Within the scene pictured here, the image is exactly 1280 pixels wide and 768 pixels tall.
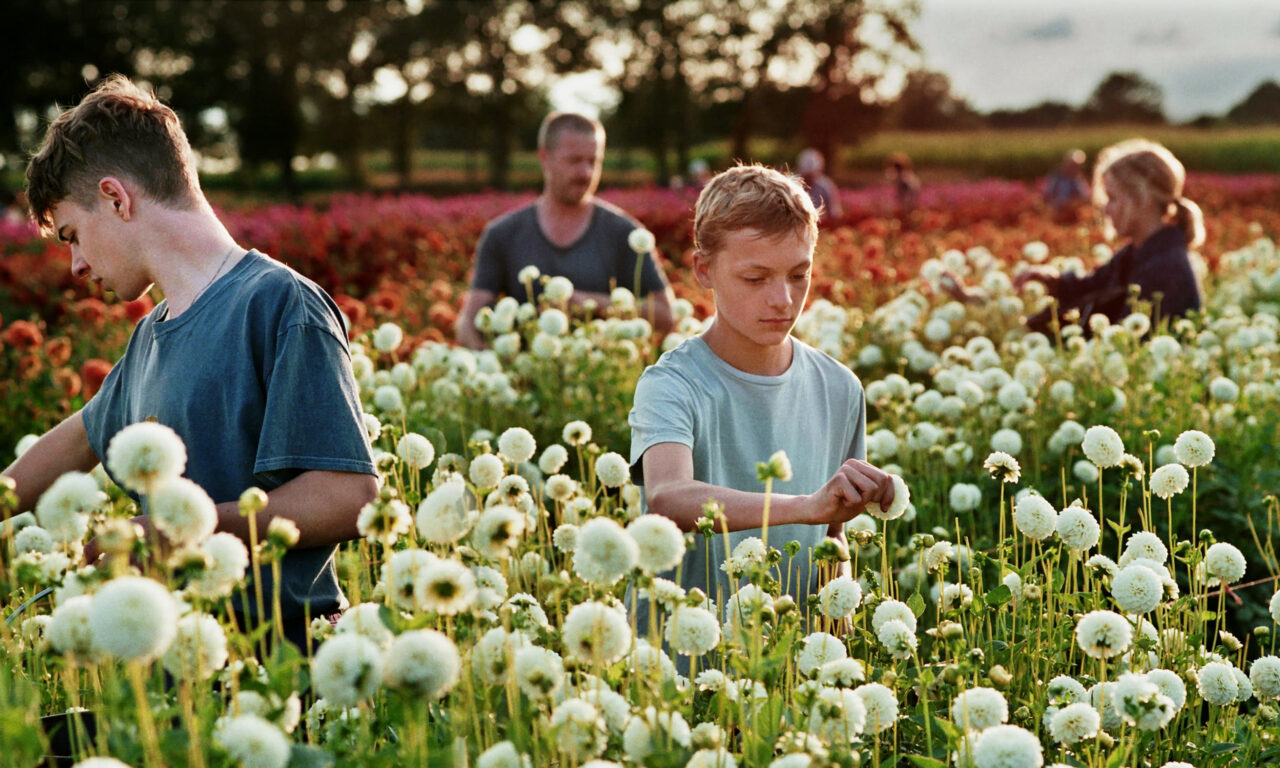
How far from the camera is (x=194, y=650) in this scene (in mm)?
1637

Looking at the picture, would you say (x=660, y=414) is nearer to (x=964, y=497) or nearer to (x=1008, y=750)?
(x=1008, y=750)

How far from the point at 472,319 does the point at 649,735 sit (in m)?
4.85

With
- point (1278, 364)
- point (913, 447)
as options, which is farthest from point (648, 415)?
point (1278, 364)

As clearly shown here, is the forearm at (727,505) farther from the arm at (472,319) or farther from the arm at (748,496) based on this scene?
the arm at (472,319)

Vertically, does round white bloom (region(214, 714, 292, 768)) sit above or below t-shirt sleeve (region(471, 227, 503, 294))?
below

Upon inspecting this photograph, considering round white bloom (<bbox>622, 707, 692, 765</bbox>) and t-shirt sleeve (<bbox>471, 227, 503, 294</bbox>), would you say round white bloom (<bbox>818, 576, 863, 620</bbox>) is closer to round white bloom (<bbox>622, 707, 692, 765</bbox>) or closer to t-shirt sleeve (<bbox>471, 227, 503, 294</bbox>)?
round white bloom (<bbox>622, 707, 692, 765</bbox>)

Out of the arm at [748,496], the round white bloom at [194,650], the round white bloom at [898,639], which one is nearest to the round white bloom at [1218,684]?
the round white bloom at [898,639]

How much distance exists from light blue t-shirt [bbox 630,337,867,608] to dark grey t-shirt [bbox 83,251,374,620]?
2.27 ft

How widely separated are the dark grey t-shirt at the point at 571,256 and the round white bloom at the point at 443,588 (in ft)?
16.2

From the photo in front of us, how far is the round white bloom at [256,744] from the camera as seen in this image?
4.82ft

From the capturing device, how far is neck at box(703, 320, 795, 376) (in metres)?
3.02

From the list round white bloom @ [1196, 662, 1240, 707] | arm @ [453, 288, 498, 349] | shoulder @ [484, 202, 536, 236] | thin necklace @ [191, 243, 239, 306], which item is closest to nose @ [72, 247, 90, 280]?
thin necklace @ [191, 243, 239, 306]

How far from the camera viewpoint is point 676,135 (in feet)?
162

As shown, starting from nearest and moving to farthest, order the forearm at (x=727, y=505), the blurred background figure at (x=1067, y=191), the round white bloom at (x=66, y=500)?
the round white bloom at (x=66, y=500) → the forearm at (x=727, y=505) → the blurred background figure at (x=1067, y=191)
